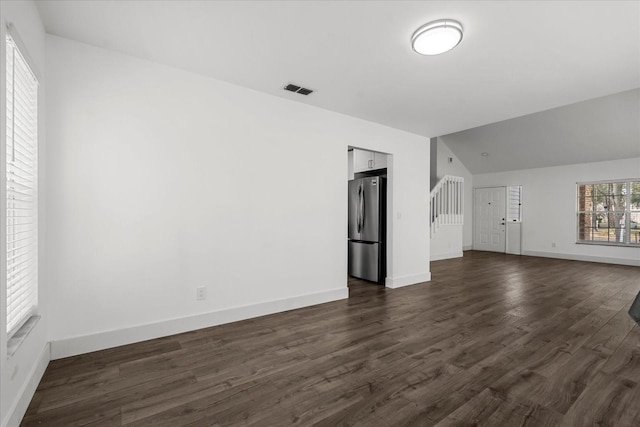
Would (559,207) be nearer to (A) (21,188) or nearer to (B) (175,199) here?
(B) (175,199)

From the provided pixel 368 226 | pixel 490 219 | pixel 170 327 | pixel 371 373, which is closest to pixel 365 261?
pixel 368 226

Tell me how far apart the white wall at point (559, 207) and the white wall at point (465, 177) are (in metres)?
0.85

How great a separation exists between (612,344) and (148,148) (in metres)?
4.51

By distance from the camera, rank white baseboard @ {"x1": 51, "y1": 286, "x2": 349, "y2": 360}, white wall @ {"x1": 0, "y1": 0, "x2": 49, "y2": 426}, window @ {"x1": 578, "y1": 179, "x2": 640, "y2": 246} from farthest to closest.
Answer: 1. window @ {"x1": 578, "y1": 179, "x2": 640, "y2": 246}
2. white baseboard @ {"x1": 51, "y1": 286, "x2": 349, "y2": 360}
3. white wall @ {"x1": 0, "y1": 0, "x2": 49, "y2": 426}

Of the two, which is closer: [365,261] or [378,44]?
[378,44]

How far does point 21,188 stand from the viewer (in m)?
1.83

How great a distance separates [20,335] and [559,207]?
10339 millimetres

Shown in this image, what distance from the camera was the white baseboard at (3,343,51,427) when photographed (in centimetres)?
153

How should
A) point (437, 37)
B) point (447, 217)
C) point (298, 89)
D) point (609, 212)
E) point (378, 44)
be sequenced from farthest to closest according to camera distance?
1. point (447, 217)
2. point (609, 212)
3. point (298, 89)
4. point (378, 44)
5. point (437, 37)

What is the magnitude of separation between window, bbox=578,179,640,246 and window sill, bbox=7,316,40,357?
405 inches

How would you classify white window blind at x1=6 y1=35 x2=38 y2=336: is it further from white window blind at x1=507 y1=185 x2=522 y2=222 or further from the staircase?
white window blind at x1=507 y1=185 x2=522 y2=222

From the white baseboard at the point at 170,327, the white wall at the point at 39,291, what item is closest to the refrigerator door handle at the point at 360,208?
the white baseboard at the point at 170,327

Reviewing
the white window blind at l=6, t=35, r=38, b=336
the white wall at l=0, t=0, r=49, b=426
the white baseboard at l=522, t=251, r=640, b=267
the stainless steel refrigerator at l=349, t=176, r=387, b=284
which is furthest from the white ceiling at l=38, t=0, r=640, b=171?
the white baseboard at l=522, t=251, r=640, b=267

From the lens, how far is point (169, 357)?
236 cm
